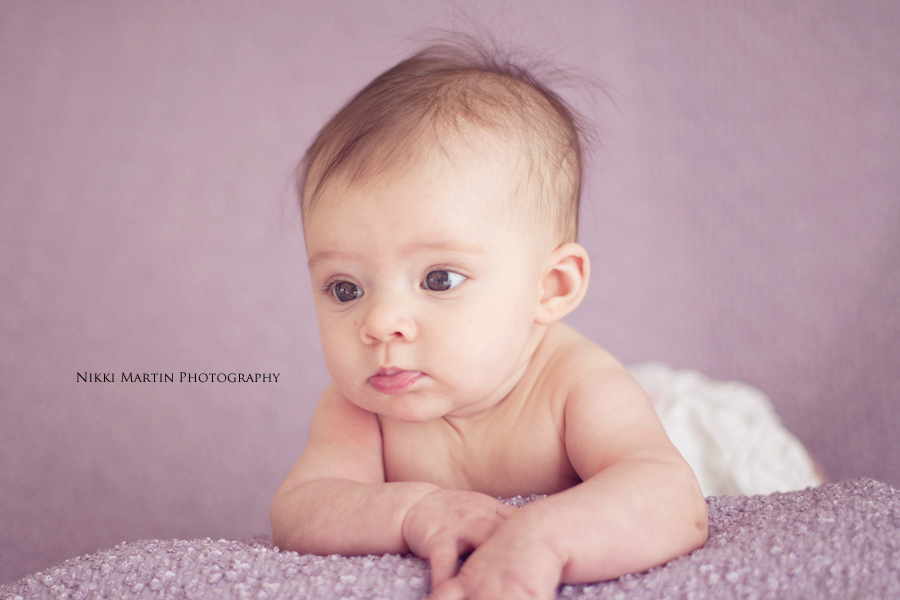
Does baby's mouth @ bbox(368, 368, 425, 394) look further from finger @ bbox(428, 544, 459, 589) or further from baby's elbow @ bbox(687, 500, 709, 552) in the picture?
baby's elbow @ bbox(687, 500, 709, 552)

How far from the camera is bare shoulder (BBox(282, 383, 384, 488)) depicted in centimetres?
93

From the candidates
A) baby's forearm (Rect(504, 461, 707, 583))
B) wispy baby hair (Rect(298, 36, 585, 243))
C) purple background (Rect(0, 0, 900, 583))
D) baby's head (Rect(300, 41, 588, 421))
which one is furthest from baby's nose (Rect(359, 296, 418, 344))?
purple background (Rect(0, 0, 900, 583))

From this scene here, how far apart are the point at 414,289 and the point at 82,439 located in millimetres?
1169

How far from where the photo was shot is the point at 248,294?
1.93 m

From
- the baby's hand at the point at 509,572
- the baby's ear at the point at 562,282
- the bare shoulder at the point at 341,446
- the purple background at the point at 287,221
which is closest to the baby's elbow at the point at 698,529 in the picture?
the baby's hand at the point at 509,572

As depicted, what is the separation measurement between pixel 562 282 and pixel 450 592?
1.66 ft

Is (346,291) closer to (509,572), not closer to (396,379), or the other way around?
(396,379)

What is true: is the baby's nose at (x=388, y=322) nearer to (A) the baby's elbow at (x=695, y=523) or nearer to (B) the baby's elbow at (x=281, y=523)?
(B) the baby's elbow at (x=281, y=523)

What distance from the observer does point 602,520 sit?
2.15 feet

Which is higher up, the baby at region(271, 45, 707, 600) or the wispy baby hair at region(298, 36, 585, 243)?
the wispy baby hair at region(298, 36, 585, 243)

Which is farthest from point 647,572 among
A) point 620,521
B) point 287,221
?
point 287,221

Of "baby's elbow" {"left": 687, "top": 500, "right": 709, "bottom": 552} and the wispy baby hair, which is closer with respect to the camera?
"baby's elbow" {"left": 687, "top": 500, "right": 709, "bottom": 552}

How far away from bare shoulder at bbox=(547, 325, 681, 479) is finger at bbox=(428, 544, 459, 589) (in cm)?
23

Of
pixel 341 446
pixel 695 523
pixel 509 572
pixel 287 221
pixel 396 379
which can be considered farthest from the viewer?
pixel 287 221
